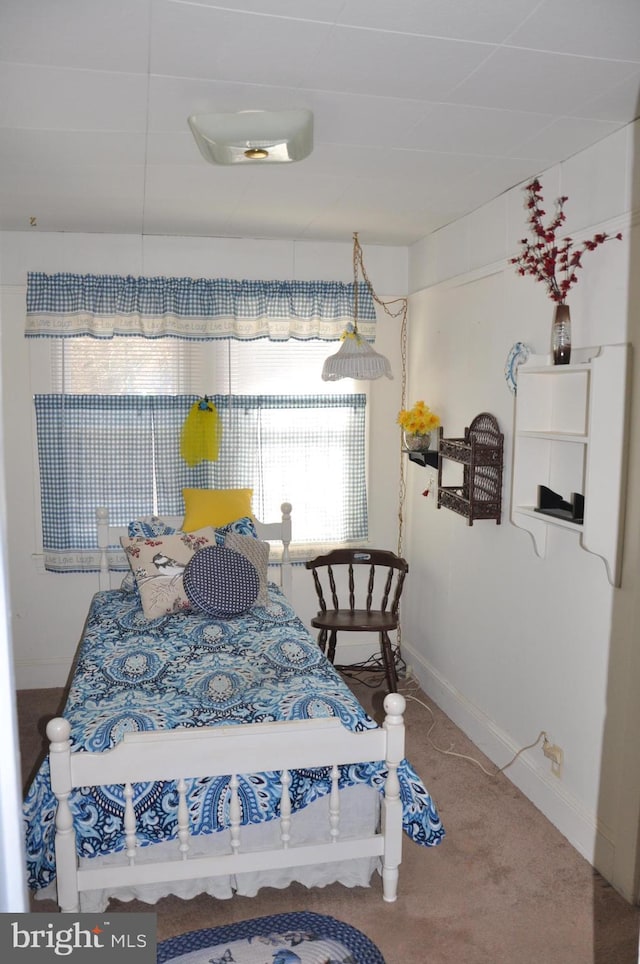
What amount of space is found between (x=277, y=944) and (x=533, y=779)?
4.47ft

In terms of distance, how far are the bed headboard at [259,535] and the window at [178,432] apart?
106 mm

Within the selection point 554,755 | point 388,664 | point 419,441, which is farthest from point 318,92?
point 388,664

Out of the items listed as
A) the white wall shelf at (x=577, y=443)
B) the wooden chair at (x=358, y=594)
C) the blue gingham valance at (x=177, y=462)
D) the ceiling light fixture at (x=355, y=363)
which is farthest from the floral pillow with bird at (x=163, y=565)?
the white wall shelf at (x=577, y=443)

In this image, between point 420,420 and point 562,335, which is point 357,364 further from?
point 562,335

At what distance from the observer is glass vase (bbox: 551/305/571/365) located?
8.89 feet

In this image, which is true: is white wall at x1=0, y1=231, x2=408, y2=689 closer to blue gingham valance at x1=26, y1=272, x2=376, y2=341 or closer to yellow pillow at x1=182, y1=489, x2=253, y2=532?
blue gingham valance at x1=26, y1=272, x2=376, y2=341

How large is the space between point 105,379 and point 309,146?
2.25 meters

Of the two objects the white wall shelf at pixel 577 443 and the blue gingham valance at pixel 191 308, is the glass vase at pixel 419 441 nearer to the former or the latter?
the blue gingham valance at pixel 191 308

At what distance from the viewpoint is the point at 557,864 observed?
2.71 meters

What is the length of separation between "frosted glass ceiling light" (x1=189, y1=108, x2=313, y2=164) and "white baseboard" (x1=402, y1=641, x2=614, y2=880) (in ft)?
8.24

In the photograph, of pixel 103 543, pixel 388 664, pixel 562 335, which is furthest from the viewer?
pixel 103 543

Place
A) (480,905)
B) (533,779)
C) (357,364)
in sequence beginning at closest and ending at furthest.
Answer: (480,905) < (533,779) < (357,364)

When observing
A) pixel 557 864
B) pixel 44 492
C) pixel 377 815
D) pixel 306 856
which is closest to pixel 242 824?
pixel 306 856

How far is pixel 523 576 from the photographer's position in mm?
3217
